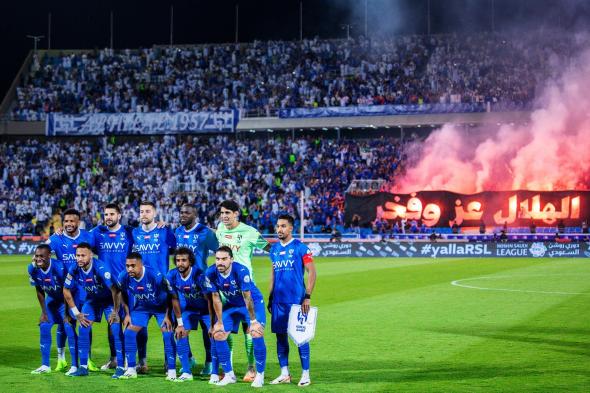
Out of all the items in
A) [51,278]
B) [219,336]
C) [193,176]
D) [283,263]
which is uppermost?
[193,176]

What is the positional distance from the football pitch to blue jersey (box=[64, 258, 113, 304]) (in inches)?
41.1

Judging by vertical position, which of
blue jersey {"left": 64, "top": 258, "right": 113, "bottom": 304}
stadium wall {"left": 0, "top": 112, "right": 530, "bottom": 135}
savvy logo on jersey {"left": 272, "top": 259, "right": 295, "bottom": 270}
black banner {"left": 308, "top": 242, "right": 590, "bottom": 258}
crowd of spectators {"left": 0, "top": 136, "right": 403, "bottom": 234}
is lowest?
black banner {"left": 308, "top": 242, "right": 590, "bottom": 258}

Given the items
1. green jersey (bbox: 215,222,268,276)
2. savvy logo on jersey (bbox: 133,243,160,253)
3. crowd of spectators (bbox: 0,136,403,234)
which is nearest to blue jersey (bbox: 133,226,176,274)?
savvy logo on jersey (bbox: 133,243,160,253)

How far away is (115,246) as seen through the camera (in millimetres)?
11883

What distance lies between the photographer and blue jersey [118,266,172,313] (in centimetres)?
1050

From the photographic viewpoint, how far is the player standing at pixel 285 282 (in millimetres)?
10258

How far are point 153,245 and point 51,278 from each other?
142cm

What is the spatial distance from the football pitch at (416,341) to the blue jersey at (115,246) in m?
1.46

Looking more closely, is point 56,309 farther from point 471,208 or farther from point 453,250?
point 471,208

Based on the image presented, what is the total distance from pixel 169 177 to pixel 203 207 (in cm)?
483

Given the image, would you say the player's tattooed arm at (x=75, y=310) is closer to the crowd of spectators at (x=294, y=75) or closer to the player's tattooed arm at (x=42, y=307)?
the player's tattooed arm at (x=42, y=307)

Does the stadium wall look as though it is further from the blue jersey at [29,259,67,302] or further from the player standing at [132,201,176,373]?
the blue jersey at [29,259,67,302]

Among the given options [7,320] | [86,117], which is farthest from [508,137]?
[7,320]

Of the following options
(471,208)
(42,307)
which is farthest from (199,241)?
(471,208)
